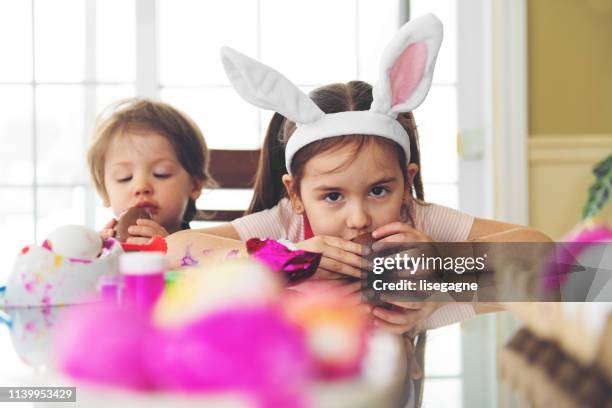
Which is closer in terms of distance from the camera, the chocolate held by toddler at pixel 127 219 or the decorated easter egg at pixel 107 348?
the decorated easter egg at pixel 107 348

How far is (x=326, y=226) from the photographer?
4.25 feet

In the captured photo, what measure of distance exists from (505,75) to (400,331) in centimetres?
200

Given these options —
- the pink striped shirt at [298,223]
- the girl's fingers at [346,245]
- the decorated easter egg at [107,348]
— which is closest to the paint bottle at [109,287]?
the decorated easter egg at [107,348]

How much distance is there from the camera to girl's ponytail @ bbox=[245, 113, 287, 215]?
154cm

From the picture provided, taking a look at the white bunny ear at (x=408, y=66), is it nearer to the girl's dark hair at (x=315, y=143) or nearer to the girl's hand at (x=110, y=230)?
the girl's dark hair at (x=315, y=143)

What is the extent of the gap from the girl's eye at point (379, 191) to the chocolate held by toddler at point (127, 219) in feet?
1.55

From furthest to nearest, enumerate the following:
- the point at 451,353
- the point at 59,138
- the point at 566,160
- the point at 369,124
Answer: the point at 59,138 < the point at 566,160 < the point at 369,124 < the point at 451,353

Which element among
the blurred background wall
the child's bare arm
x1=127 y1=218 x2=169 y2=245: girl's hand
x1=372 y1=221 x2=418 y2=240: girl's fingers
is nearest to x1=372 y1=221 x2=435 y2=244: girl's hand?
x1=372 y1=221 x2=418 y2=240: girl's fingers

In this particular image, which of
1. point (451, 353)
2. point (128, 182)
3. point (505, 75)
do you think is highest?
point (505, 75)

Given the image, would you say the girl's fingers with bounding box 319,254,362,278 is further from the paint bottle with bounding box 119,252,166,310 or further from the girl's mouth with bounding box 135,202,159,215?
the girl's mouth with bounding box 135,202,159,215

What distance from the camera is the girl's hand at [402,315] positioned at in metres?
0.62

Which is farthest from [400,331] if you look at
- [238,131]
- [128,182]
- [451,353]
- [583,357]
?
[238,131]

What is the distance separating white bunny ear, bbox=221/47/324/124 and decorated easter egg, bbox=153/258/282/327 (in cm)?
74

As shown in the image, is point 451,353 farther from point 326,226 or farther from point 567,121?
point 567,121
